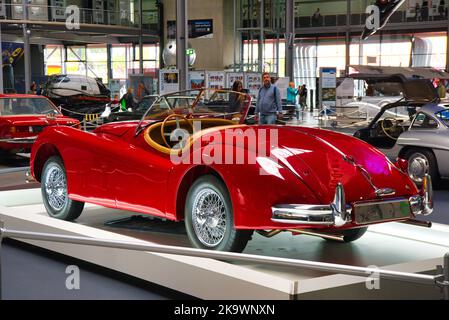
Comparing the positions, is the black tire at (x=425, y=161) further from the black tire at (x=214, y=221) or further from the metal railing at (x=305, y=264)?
the metal railing at (x=305, y=264)

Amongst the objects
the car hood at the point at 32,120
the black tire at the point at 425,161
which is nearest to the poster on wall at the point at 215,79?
the car hood at the point at 32,120

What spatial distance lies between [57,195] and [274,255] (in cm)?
257

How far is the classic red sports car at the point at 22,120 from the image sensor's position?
13.9 m

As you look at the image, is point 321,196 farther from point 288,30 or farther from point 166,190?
point 288,30

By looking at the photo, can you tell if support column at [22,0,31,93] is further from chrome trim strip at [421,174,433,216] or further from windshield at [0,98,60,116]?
chrome trim strip at [421,174,433,216]

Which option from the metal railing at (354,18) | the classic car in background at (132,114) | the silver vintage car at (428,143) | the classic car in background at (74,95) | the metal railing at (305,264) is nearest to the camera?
the metal railing at (305,264)

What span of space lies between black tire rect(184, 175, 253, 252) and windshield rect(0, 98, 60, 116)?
1022 cm

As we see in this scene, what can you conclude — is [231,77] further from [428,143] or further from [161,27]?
[161,27]

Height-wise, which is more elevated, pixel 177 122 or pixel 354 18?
pixel 354 18

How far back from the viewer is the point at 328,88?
25.2 metres

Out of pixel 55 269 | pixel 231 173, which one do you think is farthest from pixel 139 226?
pixel 231 173

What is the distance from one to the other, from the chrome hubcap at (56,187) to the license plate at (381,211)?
3.18m

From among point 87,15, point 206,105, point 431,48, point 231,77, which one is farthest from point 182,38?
point 431,48
